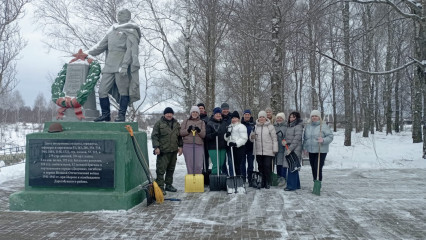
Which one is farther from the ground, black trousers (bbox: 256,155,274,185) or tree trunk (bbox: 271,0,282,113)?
tree trunk (bbox: 271,0,282,113)

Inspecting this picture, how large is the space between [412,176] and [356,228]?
584 cm

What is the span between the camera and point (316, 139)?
7297mm

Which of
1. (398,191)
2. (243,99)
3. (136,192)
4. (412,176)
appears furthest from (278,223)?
(243,99)

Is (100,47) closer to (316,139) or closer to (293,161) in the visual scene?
(293,161)

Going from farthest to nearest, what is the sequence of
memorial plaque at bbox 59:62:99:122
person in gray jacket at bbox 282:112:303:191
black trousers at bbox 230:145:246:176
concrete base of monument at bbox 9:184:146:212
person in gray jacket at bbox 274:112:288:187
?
person in gray jacket at bbox 274:112:288:187 < black trousers at bbox 230:145:246:176 < person in gray jacket at bbox 282:112:303:191 < memorial plaque at bbox 59:62:99:122 < concrete base of monument at bbox 9:184:146:212

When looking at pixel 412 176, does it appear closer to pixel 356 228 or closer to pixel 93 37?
pixel 356 228

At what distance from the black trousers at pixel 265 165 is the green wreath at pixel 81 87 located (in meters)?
3.75

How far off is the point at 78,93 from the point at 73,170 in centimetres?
148

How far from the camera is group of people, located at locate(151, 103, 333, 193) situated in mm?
7219

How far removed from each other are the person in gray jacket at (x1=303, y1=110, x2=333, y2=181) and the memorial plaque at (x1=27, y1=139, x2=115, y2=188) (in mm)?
4002

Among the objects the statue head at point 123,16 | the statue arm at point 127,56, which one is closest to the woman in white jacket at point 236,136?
the statue arm at point 127,56

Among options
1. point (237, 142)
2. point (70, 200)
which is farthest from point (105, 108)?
point (237, 142)

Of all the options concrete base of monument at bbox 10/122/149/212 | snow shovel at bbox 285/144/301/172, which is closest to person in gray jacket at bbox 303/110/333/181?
snow shovel at bbox 285/144/301/172

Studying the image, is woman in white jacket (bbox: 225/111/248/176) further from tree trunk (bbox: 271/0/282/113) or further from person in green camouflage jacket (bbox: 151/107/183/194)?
tree trunk (bbox: 271/0/282/113)
